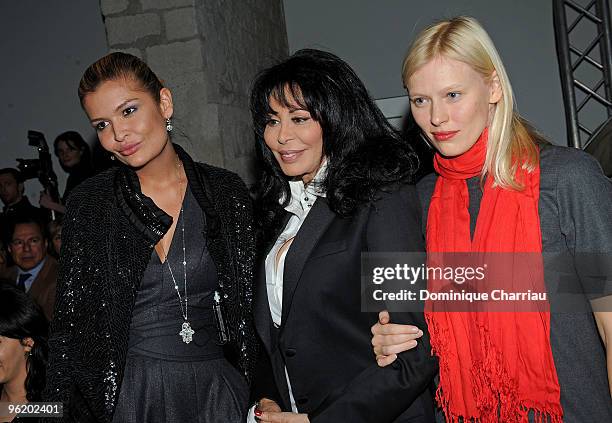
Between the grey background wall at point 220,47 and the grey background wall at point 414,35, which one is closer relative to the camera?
the grey background wall at point 220,47

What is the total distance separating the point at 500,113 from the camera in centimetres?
190

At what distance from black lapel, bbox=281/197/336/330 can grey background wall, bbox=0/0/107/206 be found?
18.2ft

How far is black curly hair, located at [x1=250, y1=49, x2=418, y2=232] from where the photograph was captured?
75.6 inches

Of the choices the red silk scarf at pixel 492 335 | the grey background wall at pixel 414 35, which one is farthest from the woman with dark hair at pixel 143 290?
the grey background wall at pixel 414 35

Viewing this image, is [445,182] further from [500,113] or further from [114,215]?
[114,215]

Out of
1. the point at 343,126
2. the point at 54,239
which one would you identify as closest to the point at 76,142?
the point at 54,239

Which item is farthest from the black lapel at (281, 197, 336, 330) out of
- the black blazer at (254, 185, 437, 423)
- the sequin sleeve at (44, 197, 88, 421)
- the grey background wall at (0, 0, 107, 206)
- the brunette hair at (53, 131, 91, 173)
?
the grey background wall at (0, 0, 107, 206)

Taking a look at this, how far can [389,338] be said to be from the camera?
1796 millimetres

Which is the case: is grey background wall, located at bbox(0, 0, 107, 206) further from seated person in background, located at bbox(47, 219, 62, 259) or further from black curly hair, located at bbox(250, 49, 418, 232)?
black curly hair, located at bbox(250, 49, 418, 232)

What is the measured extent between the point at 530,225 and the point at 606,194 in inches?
8.1

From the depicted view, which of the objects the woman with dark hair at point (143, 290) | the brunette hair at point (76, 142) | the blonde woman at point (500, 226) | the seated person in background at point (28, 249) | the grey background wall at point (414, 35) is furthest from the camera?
the brunette hair at point (76, 142)

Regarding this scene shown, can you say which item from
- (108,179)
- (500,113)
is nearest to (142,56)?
(108,179)

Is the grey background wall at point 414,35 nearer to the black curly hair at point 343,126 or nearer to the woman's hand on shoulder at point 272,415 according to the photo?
the black curly hair at point 343,126

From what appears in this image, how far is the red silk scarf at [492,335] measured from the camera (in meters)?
1.80
